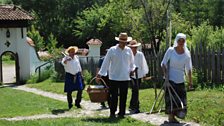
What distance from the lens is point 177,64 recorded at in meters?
10.4

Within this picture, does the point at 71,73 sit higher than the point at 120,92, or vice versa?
the point at 71,73

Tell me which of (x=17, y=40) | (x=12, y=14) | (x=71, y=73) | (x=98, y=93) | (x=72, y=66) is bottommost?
(x=98, y=93)

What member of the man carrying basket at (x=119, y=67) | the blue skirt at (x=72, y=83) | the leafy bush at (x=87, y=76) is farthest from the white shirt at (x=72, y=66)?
the leafy bush at (x=87, y=76)

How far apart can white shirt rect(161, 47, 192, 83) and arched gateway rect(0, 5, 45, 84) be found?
25.2 m

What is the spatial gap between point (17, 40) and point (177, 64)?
26.3 metres

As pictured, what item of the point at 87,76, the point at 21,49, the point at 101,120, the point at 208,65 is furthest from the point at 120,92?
the point at 21,49

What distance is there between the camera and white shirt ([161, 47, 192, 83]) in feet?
34.0

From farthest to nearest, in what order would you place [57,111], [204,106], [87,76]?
[87,76] → [57,111] → [204,106]

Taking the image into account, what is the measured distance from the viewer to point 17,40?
3531 centimetres

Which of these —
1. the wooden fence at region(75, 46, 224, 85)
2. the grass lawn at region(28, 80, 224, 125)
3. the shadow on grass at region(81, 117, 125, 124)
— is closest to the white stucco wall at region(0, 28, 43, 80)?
the wooden fence at region(75, 46, 224, 85)

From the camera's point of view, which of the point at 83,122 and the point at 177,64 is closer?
the point at 177,64

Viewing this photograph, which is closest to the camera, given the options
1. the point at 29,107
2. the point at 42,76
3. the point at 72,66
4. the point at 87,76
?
the point at 72,66

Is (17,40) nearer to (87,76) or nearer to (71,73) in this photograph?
(87,76)

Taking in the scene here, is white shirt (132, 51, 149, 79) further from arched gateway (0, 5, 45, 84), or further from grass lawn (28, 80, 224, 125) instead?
arched gateway (0, 5, 45, 84)
